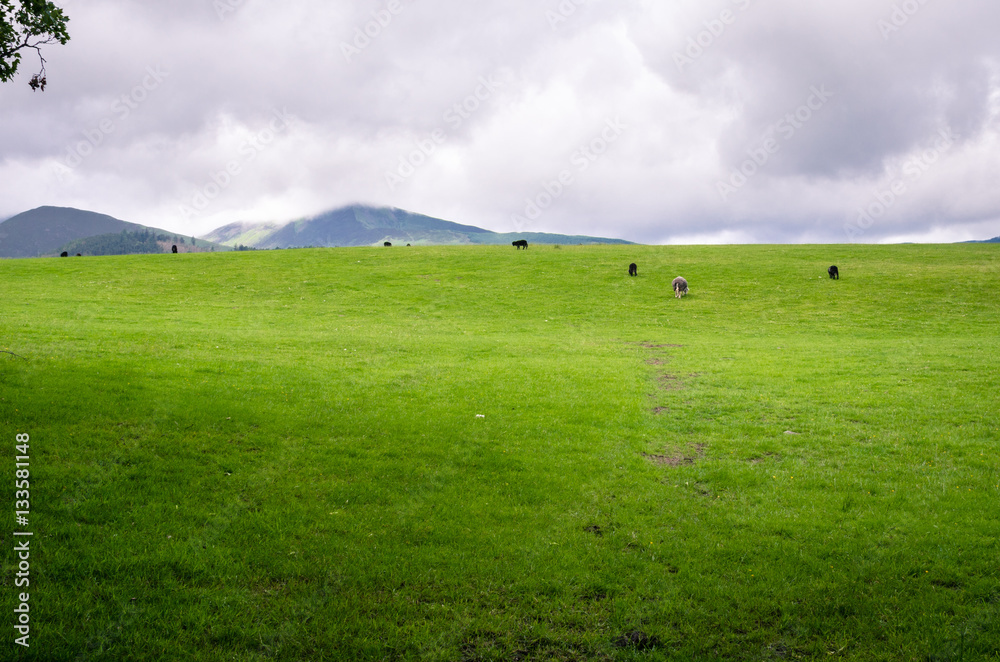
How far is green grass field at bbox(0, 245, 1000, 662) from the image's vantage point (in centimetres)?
709

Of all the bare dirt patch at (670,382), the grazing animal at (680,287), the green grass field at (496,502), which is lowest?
the green grass field at (496,502)

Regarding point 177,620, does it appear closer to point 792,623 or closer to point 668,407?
point 792,623

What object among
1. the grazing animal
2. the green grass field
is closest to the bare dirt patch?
the green grass field

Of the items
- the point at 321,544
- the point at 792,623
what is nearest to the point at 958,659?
the point at 792,623

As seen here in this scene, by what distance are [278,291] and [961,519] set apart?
48.8m

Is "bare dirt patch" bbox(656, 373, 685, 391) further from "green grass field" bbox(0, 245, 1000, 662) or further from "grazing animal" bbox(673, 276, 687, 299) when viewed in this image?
"grazing animal" bbox(673, 276, 687, 299)

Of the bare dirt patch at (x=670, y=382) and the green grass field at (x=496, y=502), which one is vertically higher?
the bare dirt patch at (x=670, y=382)

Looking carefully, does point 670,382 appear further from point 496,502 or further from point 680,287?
point 680,287

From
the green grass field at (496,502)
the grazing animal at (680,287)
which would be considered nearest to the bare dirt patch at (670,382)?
the green grass field at (496,502)

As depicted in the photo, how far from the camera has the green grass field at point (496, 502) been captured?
23.3 ft

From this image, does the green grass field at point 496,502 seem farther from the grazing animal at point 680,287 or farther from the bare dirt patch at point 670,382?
the grazing animal at point 680,287

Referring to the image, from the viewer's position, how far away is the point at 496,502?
1074 centimetres

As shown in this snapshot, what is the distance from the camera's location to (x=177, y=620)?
6918mm

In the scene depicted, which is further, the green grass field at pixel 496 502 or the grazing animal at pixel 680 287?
the grazing animal at pixel 680 287
